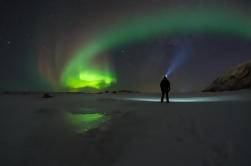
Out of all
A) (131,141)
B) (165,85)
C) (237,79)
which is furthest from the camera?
(237,79)

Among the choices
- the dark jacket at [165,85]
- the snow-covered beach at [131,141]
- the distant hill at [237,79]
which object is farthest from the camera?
the distant hill at [237,79]

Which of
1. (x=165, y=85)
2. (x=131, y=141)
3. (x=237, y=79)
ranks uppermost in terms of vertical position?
(x=237, y=79)

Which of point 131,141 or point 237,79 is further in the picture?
point 237,79

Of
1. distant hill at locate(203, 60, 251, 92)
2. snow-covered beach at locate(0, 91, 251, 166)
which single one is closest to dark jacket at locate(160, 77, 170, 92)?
snow-covered beach at locate(0, 91, 251, 166)

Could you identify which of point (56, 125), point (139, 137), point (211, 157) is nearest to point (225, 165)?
point (211, 157)

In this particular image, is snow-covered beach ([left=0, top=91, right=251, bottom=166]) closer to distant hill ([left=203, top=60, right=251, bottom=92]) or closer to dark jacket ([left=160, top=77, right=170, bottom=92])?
dark jacket ([left=160, top=77, right=170, bottom=92])

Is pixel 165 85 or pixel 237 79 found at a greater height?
pixel 237 79

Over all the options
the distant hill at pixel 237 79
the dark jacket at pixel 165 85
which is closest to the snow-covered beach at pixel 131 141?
the dark jacket at pixel 165 85

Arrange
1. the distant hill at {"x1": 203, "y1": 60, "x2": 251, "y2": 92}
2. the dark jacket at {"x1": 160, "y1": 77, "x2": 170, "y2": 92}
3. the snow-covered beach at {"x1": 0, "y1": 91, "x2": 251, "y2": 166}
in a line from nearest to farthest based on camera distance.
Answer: the snow-covered beach at {"x1": 0, "y1": 91, "x2": 251, "y2": 166} → the dark jacket at {"x1": 160, "y1": 77, "x2": 170, "y2": 92} → the distant hill at {"x1": 203, "y1": 60, "x2": 251, "y2": 92}

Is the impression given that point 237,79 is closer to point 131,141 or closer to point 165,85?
point 165,85

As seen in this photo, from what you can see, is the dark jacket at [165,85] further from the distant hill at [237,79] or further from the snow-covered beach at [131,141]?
the distant hill at [237,79]

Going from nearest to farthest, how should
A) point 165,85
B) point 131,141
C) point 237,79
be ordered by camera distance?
point 131,141, point 165,85, point 237,79

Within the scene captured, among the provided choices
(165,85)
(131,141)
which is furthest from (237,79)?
(131,141)

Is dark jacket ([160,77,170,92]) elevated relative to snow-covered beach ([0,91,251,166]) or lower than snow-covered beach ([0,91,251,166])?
elevated
